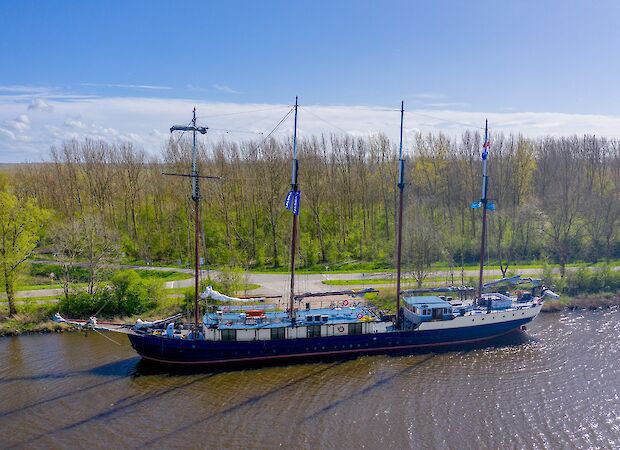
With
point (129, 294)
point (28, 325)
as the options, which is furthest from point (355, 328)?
point (28, 325)

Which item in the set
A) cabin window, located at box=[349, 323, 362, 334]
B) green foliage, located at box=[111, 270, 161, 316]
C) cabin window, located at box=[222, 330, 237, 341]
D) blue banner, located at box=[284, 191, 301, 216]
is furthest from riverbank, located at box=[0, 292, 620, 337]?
blue banner, located at box=[284, 191, 301, 216]

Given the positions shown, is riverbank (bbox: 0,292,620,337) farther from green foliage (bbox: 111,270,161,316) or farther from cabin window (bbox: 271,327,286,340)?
cabin window (bbox: 271,327,286,340)

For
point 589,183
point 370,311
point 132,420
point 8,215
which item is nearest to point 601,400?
point 370,311

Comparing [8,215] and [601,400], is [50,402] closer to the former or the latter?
[8,215]

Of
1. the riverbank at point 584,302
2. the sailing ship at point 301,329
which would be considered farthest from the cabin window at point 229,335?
the riverbank at point 584,302

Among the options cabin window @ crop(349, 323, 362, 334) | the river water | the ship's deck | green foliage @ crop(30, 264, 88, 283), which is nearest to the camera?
the river water

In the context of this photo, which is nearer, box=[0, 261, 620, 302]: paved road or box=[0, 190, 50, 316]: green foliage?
box=[0, 190, 50, 316]: green foliage

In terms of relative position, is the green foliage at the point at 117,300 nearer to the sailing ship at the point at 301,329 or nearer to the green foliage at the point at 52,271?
the sailing ship at the point at 301,329

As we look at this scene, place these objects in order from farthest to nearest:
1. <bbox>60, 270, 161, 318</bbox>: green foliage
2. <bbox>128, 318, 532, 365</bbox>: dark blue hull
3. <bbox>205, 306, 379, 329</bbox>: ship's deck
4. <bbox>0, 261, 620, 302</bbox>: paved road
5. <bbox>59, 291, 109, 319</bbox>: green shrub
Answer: <bbox>0, 261, 620, 302</bbox>: paved road < <bbox>60, 270, 161, 318</bbox>: green foliage < <bbox>59, 291, 109, 319</bbox>: green shrub < <bbox>205, 306, 379, 329</bbox>: ship's deck < <bbox>128, 318, 532, 365</bbox>: dark blue hull
